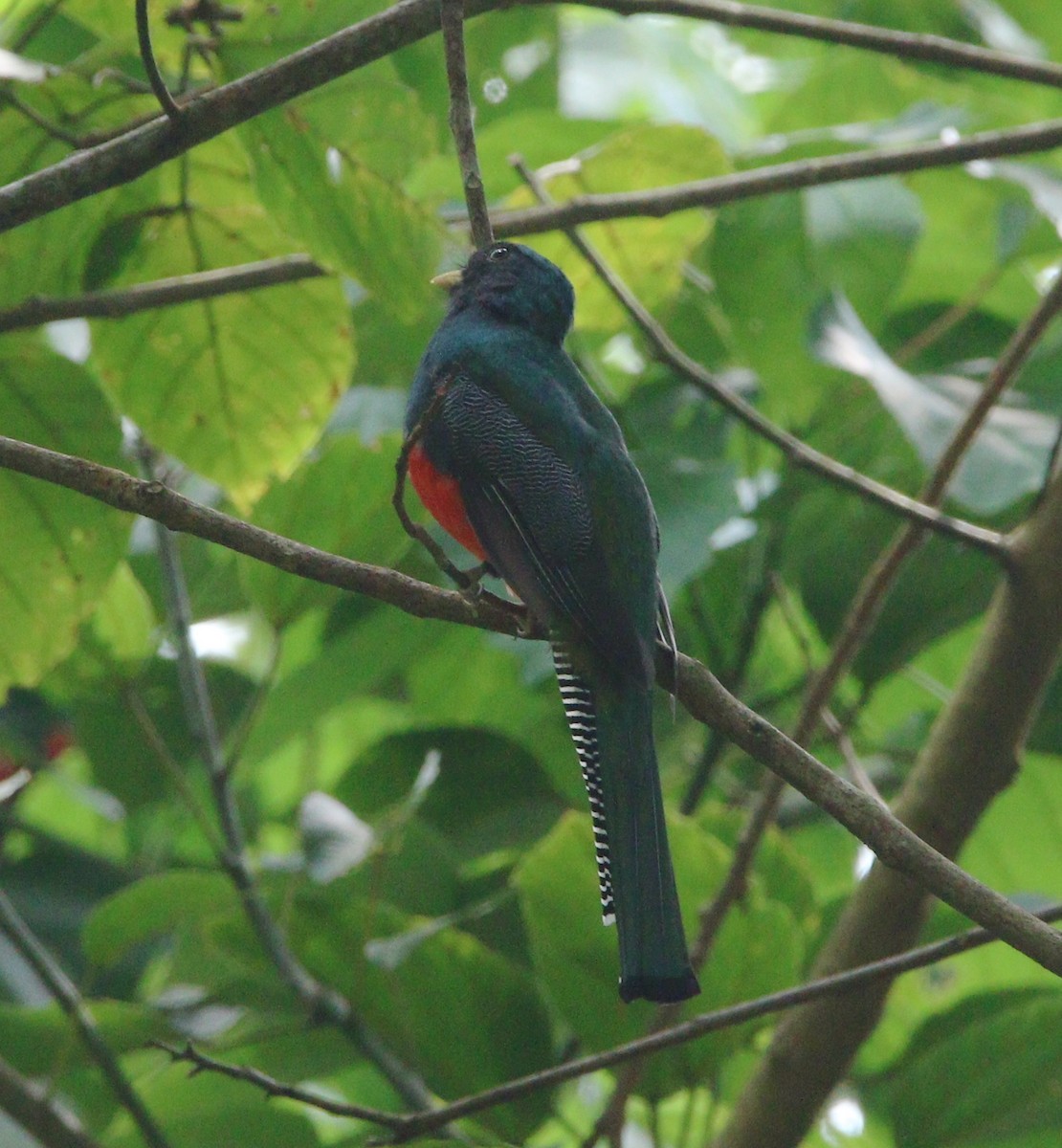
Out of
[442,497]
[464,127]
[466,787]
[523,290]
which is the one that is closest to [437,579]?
[466,787]

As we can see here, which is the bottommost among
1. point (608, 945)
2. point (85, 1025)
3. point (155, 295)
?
point (608, 945)

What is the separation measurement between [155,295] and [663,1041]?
149cm

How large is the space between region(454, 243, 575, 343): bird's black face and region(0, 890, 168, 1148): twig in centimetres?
151

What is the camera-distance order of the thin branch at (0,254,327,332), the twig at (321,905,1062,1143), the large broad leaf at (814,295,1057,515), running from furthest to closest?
the large broad leaf at (814,295,1057,515)
the thin branch at (0,254,327,332)
the twig at (321,905,1062,1143)

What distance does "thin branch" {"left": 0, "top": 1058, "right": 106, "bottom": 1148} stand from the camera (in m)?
2.76

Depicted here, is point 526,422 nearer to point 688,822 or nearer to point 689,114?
point 688,822

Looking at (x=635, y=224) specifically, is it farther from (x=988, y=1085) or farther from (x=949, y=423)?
(x=988, y=1085)

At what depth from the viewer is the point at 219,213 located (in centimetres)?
292

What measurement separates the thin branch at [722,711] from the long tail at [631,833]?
26 cm

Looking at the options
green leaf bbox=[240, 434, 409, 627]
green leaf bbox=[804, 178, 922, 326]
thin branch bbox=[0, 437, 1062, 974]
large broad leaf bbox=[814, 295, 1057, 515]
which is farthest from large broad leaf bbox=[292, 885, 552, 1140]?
green leaf bbox=[804, 178, 922, 326]

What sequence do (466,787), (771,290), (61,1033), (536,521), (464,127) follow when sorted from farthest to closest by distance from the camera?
(771,290) → (466,787) → (61,1033) → (536,521) → (464,127)

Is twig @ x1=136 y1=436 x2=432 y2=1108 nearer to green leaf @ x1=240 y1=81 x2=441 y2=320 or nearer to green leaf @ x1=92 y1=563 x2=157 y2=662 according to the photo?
green leaf @ x1=92 y1=563 x2=157 y2=662

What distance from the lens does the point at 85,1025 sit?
282cm

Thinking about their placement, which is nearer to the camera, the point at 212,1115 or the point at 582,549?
the point at 582,549
